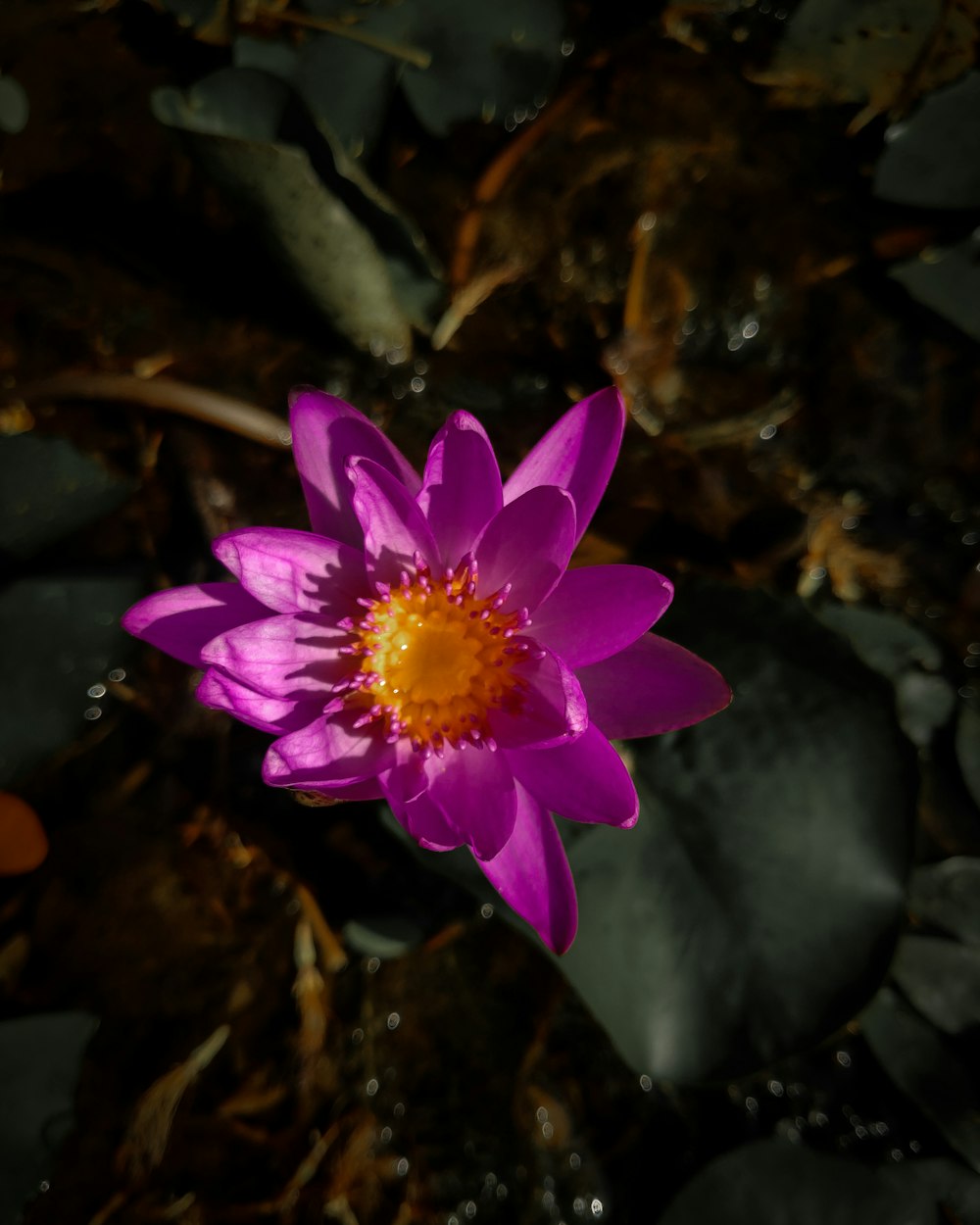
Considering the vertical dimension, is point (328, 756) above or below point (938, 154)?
below

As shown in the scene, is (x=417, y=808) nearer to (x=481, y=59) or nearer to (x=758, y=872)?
(x=758, y=872)

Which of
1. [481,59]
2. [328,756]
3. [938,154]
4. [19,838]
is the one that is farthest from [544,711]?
[938,154]

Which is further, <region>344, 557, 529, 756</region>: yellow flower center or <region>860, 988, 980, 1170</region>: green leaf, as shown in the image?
<region>860, 988, 980, 1170</region>: green leaf

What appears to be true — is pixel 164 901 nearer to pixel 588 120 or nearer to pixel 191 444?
pixel 191 444

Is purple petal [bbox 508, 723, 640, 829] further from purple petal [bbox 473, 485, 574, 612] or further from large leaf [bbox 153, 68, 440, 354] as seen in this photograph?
large leaf [bbox 153, 68, 440, 354]

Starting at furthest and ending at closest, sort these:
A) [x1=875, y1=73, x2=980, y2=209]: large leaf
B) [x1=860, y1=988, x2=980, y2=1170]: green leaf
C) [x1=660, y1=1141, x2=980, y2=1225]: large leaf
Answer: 1. [x1=875, y1=73, x2=980, y2=209]: large leaf
2. [x1=860, y1=988, x2=980, y2=1170]: green leaf
3. [x1=660, y1=1141, x2=980, y2=1225]: large leaf

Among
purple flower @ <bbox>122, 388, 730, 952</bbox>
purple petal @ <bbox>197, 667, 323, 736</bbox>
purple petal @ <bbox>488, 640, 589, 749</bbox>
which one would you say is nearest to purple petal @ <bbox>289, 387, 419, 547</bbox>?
purple flower @ <bbox>122, 388, 730, 952</bbox>
